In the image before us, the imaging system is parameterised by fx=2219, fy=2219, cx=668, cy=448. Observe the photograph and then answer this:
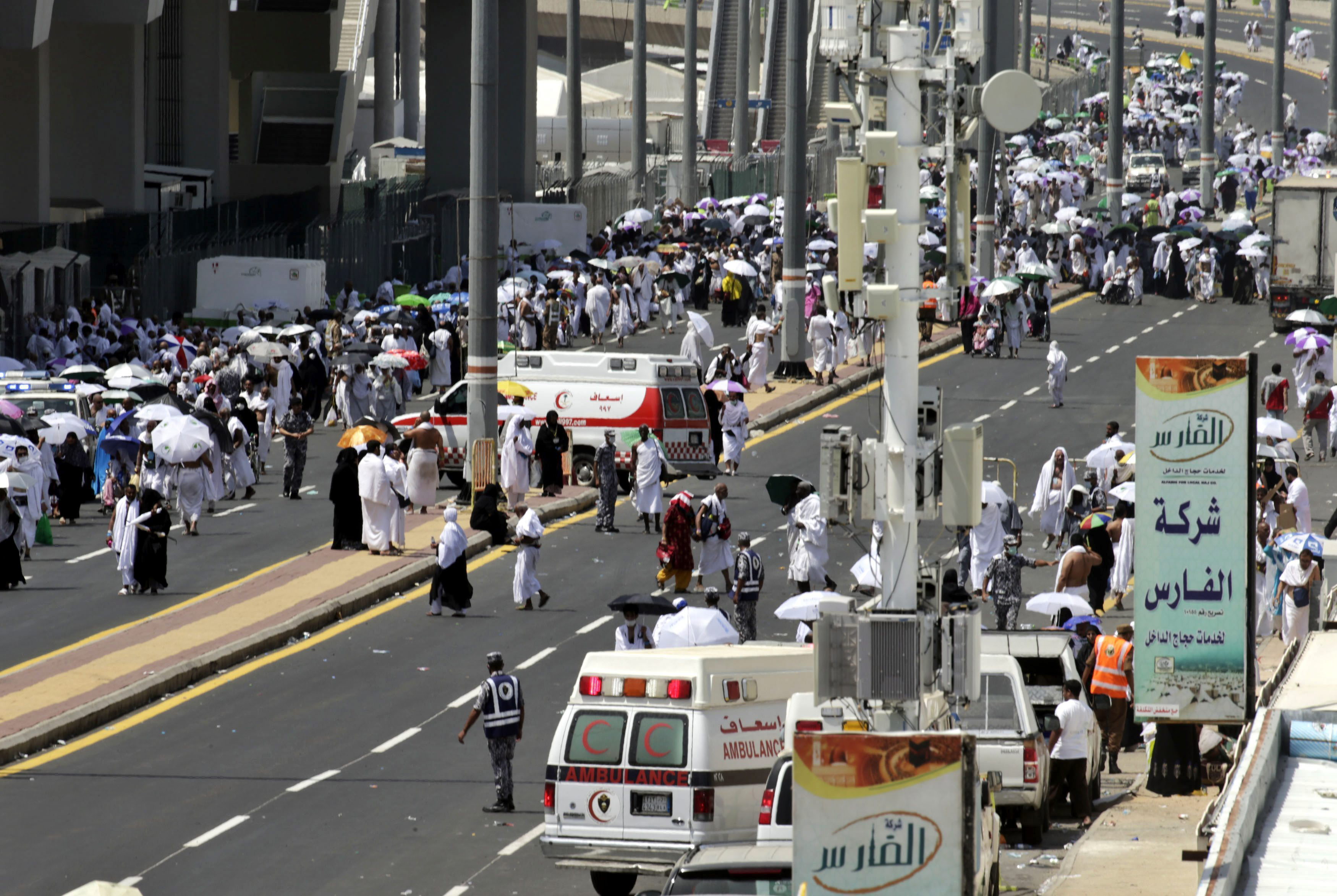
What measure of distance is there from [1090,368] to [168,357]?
18971 millimetres

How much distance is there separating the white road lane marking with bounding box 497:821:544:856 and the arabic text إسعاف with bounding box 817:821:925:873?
5.93 meters

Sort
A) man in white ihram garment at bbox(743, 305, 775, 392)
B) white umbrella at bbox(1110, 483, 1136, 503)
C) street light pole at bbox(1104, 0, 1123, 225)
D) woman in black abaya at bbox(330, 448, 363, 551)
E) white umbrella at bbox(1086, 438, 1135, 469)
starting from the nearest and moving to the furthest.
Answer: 1. white umbrella at bbox(1110, 483, 1136, 503)
2. woman in black abaya at bbox(330, 448, 363, 551)
3. white umbrella at bbox(1086, 438, 1135, 469)
4. man in white ihram garment at bbox(743, 305, 775, 392)
5. street light pole at bbox(1104, 0, 1123, 225)

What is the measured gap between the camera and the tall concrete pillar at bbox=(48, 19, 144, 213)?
179ft

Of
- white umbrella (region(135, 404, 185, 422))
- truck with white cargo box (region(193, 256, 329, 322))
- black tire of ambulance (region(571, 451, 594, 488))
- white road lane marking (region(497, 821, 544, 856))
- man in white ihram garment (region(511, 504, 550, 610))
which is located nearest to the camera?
white road lane marking (region(497, 821, 544, 856))

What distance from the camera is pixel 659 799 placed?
1702 cm

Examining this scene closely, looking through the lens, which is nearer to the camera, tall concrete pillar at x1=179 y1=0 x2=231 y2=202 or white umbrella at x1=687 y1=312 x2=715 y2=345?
white umbrella at x1=687 y1=312 x2=715 y2=345

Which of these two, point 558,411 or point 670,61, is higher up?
point 670,61

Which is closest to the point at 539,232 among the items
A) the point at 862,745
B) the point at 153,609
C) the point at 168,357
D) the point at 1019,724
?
the point at 168,357

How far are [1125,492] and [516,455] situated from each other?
9.02 metres

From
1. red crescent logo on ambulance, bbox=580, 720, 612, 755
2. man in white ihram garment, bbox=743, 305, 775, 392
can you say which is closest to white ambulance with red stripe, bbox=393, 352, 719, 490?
man in white ihram garment, bbox=743, 305, 775, 392

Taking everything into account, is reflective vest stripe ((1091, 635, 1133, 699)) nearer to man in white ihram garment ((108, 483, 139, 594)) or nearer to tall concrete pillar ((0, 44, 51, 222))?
man in white ihram garment ((108, 483, 139, 594))

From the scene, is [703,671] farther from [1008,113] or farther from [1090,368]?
[1090,368]

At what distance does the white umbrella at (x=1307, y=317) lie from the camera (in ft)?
139

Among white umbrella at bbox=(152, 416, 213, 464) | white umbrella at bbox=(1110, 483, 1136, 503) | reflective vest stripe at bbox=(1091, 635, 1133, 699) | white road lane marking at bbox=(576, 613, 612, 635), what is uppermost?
white umbrella at bbox=(152, 416, 213, 464)
